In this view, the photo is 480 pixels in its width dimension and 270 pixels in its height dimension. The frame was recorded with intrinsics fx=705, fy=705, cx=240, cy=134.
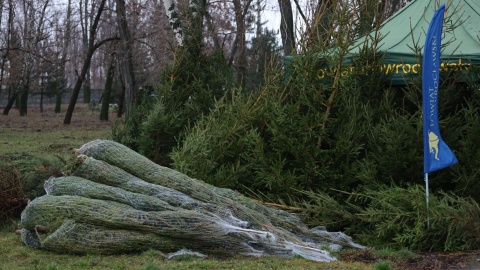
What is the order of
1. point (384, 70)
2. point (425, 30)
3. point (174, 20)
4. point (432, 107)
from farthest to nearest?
point (174, 20) < point (425, 30) < point (384, 70) < point (432, 107)

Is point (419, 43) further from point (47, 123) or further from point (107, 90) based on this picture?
point (107, 90)

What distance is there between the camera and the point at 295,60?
9.97 metres

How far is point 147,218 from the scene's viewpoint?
7.30 m

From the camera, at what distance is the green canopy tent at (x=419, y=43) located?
30.5 ft

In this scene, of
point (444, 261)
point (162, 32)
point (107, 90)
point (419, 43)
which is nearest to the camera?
point (444, 261)

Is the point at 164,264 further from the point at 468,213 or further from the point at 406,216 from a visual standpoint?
the point at 468,213

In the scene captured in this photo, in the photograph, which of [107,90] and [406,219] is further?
[107,90]

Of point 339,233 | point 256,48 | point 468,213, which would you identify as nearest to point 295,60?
point 339,233

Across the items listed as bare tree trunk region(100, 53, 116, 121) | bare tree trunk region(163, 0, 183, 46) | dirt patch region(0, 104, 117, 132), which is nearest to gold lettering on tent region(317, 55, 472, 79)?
bare tree trunk region(163, 0, 183, 46)

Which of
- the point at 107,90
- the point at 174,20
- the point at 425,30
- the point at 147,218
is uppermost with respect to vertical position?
the point at 174,20

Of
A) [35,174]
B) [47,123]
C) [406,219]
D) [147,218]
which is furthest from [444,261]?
[47,123]

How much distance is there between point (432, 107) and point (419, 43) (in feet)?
7.28

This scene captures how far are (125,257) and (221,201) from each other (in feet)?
4.42

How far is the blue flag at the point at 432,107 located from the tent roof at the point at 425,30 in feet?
3.46
